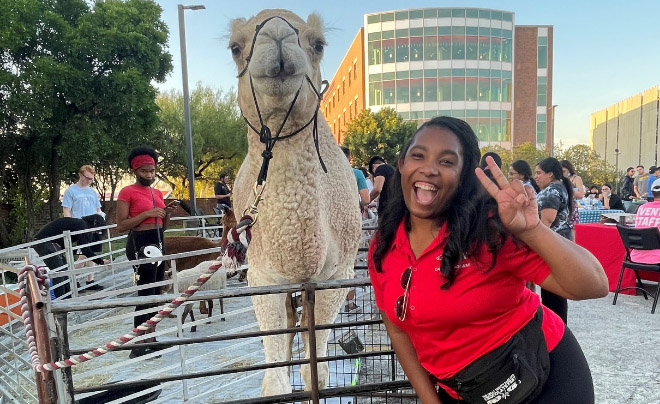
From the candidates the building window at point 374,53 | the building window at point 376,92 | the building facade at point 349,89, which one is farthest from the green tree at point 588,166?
the building window at point 374,53

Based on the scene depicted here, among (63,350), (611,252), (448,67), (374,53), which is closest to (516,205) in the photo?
(63,350)

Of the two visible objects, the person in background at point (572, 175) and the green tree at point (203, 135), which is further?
the green tree at point (203, 135)

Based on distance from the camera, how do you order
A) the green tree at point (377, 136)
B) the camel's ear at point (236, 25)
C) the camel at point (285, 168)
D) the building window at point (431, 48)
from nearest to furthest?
the camel at point (285, 168) < the camel's ear at point (236, 25) < the green tree at point (377, 136) < the building window at point (431, 48)

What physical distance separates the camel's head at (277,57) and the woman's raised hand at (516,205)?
3.50ft

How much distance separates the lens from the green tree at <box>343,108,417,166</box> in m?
30.2

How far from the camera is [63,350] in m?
1.75

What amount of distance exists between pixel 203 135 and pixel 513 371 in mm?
27630

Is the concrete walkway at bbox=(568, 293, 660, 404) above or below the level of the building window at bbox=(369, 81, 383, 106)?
below

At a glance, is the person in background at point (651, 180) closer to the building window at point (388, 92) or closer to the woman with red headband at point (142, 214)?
the woman with red headband at point (142, 214)

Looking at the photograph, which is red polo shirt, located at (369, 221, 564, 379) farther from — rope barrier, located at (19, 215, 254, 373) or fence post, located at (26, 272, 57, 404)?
fence post, located at (26, 272, 57, 404)

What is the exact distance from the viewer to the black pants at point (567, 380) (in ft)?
4.87

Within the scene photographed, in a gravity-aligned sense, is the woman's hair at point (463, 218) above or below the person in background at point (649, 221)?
above

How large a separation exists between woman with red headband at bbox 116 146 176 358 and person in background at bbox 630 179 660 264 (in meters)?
5.94

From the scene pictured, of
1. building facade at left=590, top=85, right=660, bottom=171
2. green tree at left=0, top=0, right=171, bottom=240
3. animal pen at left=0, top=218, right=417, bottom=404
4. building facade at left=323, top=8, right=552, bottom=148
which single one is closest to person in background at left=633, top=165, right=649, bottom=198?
animal pen at left=0, top=218, right=417, bottom=404
